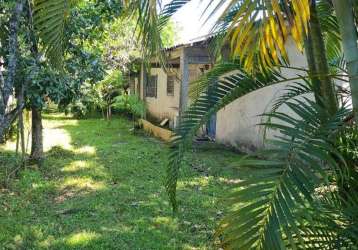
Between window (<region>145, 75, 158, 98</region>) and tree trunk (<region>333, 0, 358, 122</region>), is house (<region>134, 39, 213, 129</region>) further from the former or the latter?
tree trunk (<region>333, 0, 358, 122</region>)

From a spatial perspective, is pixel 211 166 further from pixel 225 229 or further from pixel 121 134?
pixel 225 229

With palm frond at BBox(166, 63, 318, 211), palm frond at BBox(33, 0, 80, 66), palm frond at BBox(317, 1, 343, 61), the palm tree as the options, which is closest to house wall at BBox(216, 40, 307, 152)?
palm frond at BBox(317, 1, 343, 61)

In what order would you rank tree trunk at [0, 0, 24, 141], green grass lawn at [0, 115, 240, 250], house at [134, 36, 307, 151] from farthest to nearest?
house at [134, 36, 307, 151] < green grass lawn at [0, 115, 240, 250] < tree trunk at [0, 0, 24, 141]

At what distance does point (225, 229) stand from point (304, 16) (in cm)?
94

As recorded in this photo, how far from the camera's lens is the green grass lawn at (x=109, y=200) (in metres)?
5.02

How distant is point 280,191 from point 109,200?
198 inches

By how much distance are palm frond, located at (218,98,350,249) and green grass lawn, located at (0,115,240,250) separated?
0.52m

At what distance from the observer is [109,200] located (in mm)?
6555

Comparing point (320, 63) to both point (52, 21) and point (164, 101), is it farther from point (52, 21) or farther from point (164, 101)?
Answer: point (164, 101)

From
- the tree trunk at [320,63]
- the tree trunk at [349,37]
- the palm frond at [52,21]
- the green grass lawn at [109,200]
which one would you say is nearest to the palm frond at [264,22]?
the tree trunk at [349,37]

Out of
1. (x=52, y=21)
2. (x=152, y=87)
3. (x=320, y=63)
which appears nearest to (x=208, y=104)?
(x=320, y=63)

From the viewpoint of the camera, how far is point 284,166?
1918 mm

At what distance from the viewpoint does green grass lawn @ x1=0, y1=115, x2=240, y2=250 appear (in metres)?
5.02

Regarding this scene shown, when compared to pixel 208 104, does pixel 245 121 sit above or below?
below
